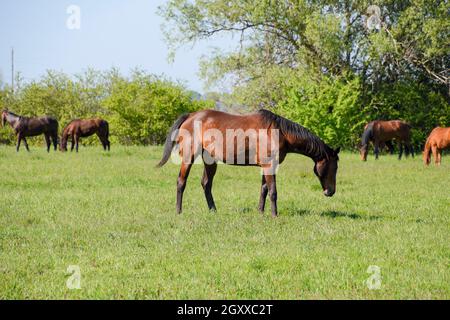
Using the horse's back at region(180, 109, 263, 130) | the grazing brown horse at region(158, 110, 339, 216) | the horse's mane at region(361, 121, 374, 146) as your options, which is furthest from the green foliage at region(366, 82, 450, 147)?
the horse's back at region(180, 109, 263, 130)

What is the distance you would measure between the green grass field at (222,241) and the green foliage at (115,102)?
830 inches

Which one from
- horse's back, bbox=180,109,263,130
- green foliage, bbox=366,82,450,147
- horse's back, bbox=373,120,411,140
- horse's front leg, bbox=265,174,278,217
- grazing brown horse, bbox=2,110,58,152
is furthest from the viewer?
green foliage, bbox=366,82,450,147

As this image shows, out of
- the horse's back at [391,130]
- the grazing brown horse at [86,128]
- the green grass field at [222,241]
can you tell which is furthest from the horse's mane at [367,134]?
the grazing brown horse at [86,128]

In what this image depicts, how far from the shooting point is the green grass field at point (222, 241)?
558 cm

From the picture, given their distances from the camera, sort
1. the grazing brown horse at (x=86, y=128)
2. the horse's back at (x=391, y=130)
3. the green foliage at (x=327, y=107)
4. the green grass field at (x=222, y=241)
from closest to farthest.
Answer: the green grass field at (x=222, y=241)
the horse's back at (x=391, y=130)
the grazing brown horse at (x=86, y=128)
the green foliage at (x=327, y=107)

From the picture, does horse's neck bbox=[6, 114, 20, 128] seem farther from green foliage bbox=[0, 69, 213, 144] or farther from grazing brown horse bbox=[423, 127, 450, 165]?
grazing brown horse bbox=[423, 127, 450, 165]

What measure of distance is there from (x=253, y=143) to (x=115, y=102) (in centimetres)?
2746

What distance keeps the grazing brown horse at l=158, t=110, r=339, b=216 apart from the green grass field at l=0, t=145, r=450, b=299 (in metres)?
0.73

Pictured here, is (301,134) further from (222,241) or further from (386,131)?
(386,131)

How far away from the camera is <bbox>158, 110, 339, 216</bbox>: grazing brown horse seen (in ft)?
31.0

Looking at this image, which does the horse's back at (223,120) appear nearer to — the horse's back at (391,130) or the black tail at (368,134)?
the black tail at (368,134)
